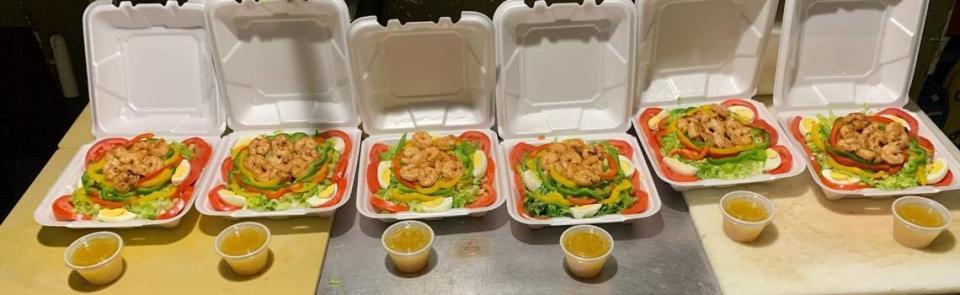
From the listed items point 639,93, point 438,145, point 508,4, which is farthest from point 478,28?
point 639,93

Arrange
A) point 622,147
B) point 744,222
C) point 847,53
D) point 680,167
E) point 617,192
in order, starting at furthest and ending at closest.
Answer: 1. point 847,53
2. point 622,147
3. point 680,167
4. point 617,192
5. point 744,222

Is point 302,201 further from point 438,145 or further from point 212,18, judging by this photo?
point 212,18

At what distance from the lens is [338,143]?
2.50 meters

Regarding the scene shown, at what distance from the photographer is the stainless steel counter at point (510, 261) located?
80.2 inches

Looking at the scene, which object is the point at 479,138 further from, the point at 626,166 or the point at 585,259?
the point at 585,259

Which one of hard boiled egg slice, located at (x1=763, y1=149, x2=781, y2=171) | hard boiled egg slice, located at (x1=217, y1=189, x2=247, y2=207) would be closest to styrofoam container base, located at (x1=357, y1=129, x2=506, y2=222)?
hard boiled egg slice, located at (x1=217, y1=189, x2=247, y2=207)

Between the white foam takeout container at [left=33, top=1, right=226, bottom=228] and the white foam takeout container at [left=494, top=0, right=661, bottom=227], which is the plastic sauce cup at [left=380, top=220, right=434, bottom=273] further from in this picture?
the white foam takeout container at [left=33, top=1, right=226, bottom=228]

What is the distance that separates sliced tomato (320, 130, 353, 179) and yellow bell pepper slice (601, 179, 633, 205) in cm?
87

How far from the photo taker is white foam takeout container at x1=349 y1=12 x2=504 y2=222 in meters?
2.40

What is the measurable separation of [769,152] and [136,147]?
2.14m

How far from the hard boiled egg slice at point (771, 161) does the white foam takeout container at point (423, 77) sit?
2.83 feet

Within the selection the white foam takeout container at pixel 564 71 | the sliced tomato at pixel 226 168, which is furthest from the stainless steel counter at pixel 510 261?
the sliced tomato at pixel 226 168

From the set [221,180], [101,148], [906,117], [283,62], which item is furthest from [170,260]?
[906,117]

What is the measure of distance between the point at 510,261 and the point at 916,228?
1.17 metres
